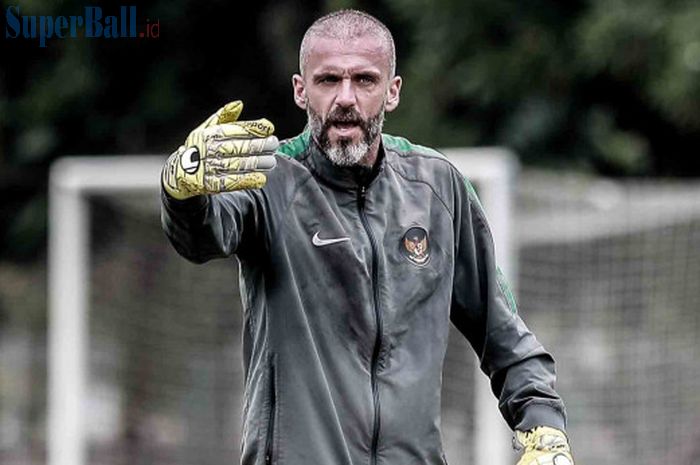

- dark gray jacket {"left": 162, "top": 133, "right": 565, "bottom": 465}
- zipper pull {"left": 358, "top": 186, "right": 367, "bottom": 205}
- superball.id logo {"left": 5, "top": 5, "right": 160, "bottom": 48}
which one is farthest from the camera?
superball.id logo {"left": 5, "top": 5, "right": 160, "bottom": 48}

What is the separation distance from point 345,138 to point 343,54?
205 mm

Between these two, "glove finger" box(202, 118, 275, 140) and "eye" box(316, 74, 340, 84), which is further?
"eye" box(316, 74, 340, 84)

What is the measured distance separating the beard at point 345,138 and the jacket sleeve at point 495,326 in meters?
0.33

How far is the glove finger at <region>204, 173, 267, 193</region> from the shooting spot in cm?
423

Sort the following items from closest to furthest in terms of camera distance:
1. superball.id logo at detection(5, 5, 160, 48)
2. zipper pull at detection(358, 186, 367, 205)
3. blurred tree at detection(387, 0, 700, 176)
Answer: zipper pull at detection(358, 186, 367, 205), blurred tree at detection(387, 0, 700, 176), superball.id logo at detection(5, 5, 160, 48)

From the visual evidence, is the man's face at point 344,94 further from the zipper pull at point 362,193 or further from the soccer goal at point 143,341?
the soccer goal at point 143,341

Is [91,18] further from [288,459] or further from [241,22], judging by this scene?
[288,459]

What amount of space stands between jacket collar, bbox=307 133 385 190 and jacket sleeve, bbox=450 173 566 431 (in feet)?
0.97

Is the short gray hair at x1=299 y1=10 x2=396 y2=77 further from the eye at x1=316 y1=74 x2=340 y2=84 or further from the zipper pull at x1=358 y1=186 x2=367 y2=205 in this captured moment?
the zipper pull at x1=358 y1=186 x2=367 y2=205

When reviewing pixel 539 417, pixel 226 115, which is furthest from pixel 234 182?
pixel 539 417

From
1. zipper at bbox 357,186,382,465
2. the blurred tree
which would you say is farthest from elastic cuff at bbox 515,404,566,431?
the blurred tree

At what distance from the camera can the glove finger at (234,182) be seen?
423cm

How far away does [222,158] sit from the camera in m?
4.27

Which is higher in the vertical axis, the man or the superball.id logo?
the superball.id logo
